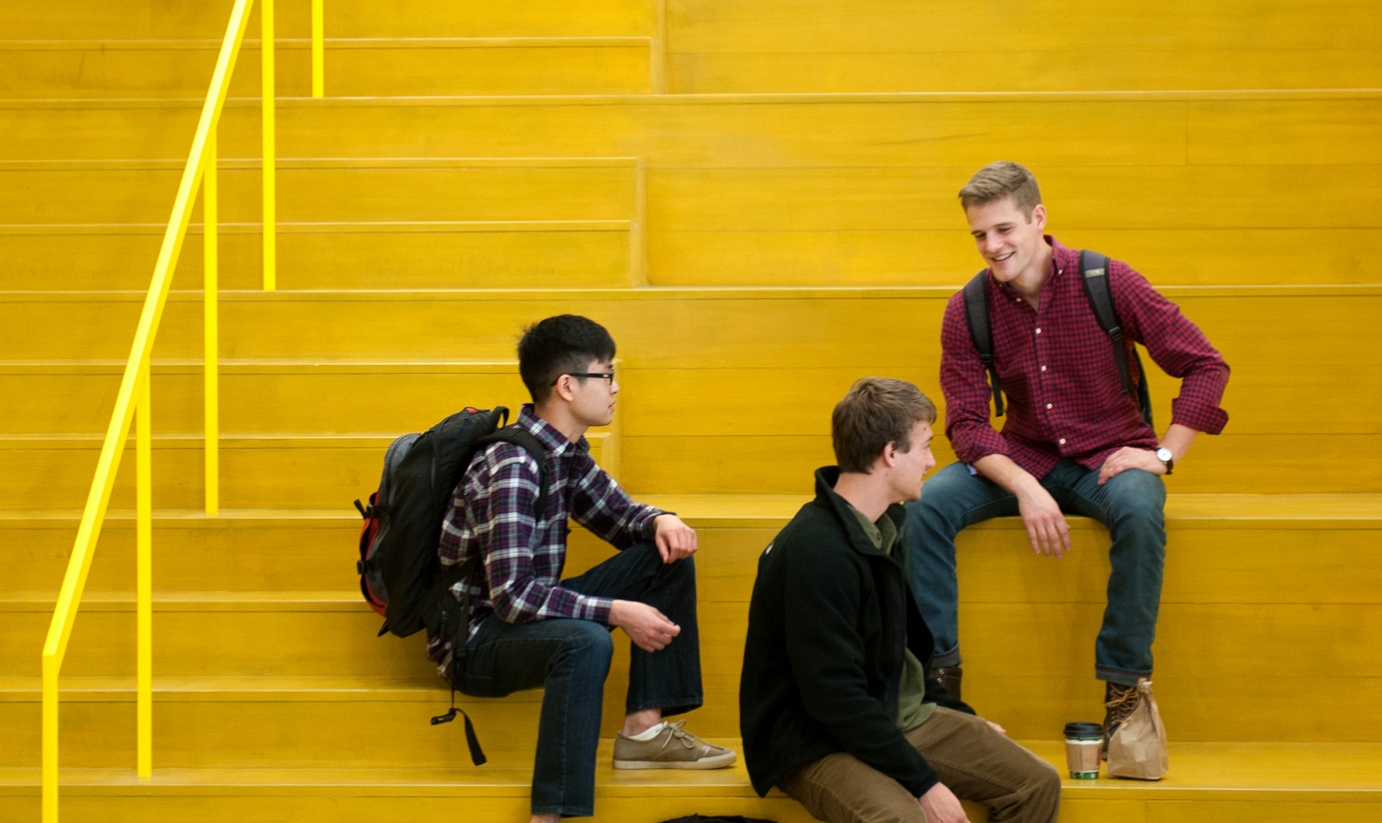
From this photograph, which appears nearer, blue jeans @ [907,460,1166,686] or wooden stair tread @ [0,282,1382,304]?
blue jeans @ [907,460,1166,686]

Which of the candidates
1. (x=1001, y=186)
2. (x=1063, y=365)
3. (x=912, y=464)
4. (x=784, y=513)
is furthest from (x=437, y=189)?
(x=912, y=464)

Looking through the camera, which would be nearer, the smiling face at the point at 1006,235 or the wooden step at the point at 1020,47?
the smiling face at the point at 1006,235

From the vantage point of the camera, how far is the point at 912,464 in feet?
9.42

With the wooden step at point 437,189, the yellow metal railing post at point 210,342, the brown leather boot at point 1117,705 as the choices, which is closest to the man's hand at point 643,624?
the brown leather boot at point 1117,705

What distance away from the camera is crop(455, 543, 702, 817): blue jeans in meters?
2.98

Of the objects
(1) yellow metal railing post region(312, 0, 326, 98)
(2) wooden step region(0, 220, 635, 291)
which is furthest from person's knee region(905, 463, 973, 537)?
(1) yellow metal railing post region(312, 0, 326, 98)

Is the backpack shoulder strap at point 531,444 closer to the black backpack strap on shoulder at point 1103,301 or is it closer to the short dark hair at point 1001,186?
the short dark hair at point 1001,186

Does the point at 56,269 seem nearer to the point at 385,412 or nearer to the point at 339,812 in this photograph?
the point at 385,412

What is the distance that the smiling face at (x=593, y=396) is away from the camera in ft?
10.3

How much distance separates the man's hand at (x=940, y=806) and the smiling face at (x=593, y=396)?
100 centimetres

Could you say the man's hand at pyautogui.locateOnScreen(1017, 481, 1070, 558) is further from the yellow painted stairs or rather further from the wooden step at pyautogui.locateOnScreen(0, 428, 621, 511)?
the wooden step at pyautogui.locateOnScreen(0, 428, 621, 511)

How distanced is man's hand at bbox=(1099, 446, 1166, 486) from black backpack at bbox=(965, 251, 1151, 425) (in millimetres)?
169

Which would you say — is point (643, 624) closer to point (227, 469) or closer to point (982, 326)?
point (982, 326)

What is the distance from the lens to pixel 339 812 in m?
3.13
